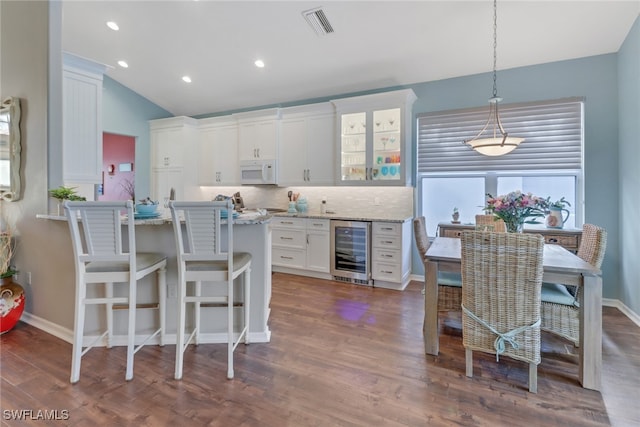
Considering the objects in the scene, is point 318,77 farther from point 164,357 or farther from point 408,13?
point 164,357

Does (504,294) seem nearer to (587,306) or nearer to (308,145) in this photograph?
(587,306)

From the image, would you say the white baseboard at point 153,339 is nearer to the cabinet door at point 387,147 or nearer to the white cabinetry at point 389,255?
the white cabinetry at point 389,255

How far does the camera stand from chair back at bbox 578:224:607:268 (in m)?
2.07

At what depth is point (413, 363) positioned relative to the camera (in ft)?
→ 7.25

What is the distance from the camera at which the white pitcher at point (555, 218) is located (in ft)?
11.5

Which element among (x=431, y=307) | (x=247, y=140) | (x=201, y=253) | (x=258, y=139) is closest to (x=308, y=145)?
(x=258, y=139)

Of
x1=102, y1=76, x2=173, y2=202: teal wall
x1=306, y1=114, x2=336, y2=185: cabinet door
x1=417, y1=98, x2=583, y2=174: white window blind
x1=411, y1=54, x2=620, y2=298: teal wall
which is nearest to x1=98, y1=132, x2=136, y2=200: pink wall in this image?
x1=102, y1=76, x2=173, y2=202: teal wall

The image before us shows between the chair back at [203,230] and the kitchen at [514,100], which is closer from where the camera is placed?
the chair back at [203,230]

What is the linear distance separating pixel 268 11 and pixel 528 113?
130 inches

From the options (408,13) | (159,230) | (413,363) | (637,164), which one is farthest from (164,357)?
(637,164)

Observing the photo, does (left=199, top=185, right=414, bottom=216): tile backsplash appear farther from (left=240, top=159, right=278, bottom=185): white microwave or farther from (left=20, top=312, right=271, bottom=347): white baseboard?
(left=20, top=312, right=271, bottom=347): white baseboard

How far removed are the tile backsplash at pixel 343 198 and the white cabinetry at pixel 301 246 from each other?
59cm

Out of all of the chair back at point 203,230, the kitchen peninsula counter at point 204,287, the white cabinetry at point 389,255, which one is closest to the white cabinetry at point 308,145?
the white cabinetry at point 389,255

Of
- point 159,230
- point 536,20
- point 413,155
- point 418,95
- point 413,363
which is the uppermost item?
point 536,20
